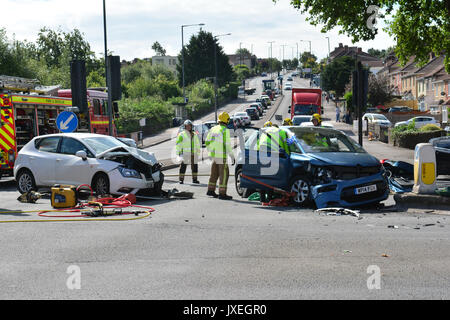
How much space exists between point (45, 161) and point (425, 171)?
836cm

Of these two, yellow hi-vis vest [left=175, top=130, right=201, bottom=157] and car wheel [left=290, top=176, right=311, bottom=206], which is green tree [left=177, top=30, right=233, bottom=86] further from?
car wheel [left=290, top=176, right=311, bottom=206]

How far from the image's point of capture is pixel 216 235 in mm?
8172

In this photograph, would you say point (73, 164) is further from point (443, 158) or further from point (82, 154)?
point (443, 158)

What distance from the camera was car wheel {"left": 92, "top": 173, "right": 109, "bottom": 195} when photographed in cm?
1258

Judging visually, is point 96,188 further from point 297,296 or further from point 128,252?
point 297,296

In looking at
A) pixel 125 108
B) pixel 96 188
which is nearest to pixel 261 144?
pixel 96 188

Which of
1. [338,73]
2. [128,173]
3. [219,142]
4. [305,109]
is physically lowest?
[128,173]

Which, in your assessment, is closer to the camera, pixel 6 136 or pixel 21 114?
pixel 6 136

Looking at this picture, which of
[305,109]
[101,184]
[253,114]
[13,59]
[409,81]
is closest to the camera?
[101,184]

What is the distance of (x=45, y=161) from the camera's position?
537 inches

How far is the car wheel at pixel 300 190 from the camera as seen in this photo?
36.6 ft

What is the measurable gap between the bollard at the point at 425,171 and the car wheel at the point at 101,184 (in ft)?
20.7

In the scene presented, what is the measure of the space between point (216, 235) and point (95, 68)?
10143 cm

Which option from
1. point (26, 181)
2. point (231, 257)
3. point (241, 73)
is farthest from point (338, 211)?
point (241, 73)
